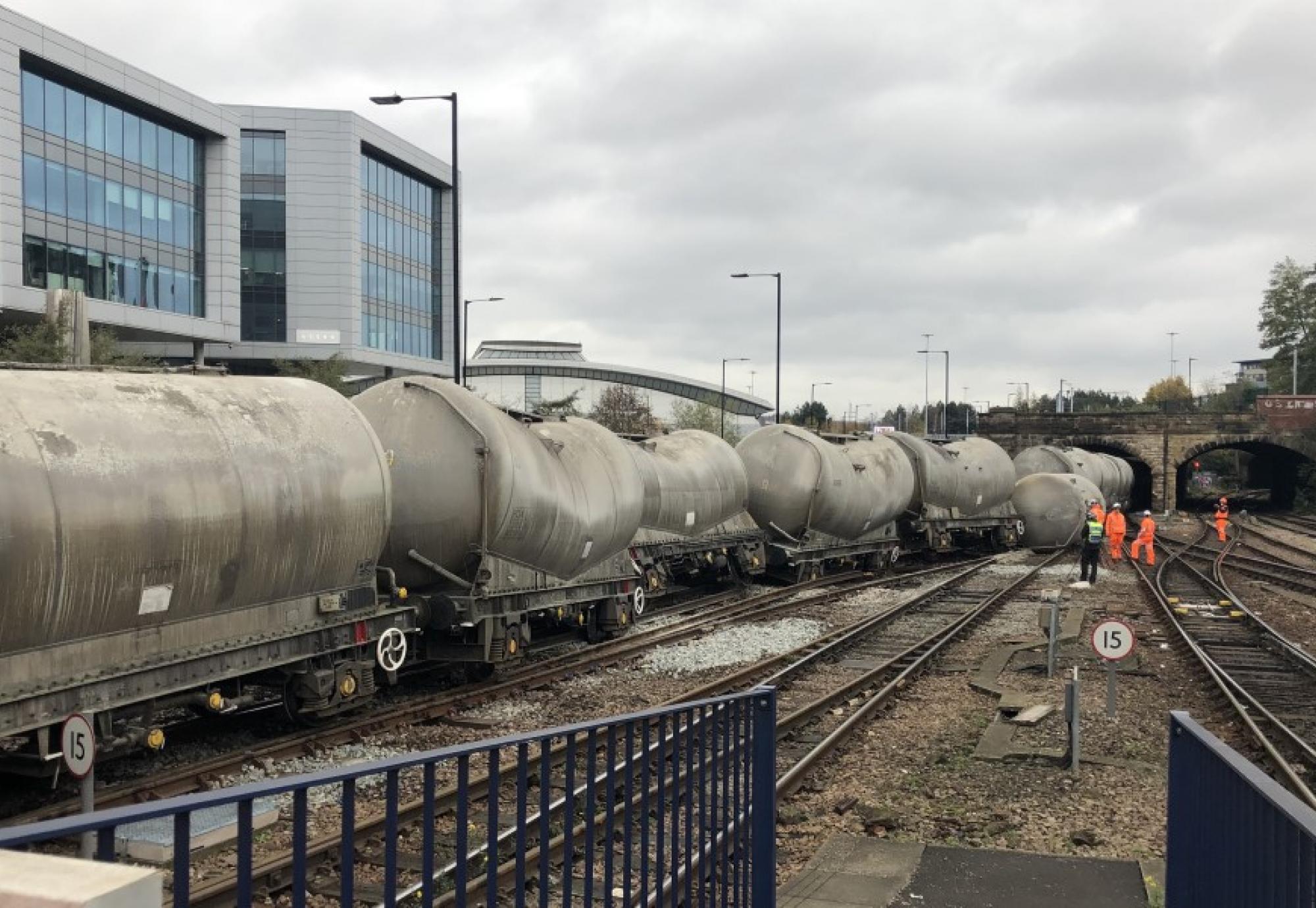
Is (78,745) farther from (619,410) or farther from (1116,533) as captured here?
(619,410)

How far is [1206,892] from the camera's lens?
3.70 meters

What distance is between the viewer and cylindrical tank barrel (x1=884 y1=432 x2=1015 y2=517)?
32781mm

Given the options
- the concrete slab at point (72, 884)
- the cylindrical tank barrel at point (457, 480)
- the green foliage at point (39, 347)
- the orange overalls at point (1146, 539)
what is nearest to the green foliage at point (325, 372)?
the green foliage at point (39, 347)

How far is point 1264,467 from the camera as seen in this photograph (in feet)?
324

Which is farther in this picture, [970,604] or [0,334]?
[0,334]

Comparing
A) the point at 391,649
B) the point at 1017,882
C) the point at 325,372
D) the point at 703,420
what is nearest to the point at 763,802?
the point at 1017,882

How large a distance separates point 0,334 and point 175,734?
134ft

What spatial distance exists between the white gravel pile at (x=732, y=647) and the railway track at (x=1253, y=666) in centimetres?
587

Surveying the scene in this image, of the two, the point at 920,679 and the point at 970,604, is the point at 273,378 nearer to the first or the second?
the point at 920,679

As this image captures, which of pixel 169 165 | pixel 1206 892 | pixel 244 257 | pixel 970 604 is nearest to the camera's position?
pixel 1206 892

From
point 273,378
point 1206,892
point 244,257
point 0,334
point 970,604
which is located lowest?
point 970,604

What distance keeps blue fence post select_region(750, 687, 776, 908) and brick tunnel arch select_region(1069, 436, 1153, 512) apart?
199 feet

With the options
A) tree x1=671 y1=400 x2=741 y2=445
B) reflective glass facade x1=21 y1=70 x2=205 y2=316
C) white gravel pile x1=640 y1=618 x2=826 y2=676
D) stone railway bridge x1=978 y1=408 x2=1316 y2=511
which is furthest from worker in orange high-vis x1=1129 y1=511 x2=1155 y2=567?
reflective glass facade x1=21 y1=70 x2=205 y2=316

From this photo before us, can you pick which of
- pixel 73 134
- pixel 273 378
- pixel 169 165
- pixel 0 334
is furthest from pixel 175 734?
pixel 169 165
